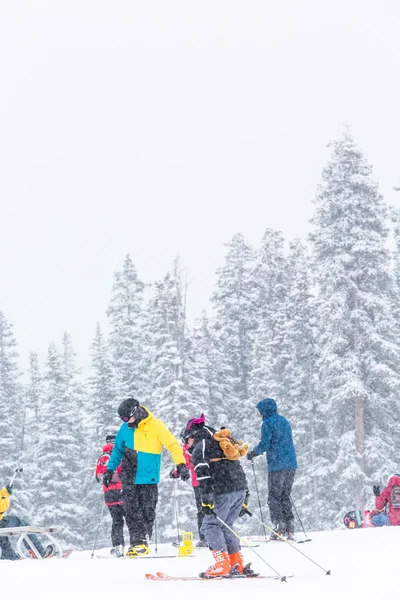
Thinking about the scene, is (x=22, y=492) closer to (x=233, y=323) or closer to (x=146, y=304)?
Answer: (x=146, y=304)

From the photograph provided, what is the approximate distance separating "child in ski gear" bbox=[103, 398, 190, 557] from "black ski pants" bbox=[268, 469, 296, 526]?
6.43ft

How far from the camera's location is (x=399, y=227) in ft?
111

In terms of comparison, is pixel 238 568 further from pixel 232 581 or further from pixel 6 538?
pixel 6 538

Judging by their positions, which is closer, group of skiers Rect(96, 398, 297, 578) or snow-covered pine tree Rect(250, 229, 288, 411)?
group of skiers Rect(96, 398, 297, 578)

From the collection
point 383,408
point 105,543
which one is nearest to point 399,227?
point 383,408

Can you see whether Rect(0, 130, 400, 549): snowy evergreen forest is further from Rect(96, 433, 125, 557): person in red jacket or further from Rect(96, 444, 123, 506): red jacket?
Rect(96, 444, 123, 506): red jacket

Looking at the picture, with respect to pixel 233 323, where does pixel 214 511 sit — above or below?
below

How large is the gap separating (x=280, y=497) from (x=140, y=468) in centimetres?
247

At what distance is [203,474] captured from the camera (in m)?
7.48

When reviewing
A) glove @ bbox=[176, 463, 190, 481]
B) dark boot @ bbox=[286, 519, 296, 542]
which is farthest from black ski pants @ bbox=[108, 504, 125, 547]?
glove @ bbox=[176, 463, 190, 481]

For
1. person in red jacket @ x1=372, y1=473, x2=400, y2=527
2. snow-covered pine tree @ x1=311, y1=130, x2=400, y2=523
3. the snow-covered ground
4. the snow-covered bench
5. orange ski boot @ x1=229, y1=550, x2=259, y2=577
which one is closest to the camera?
the snow-covered ground

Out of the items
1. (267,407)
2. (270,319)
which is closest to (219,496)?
(267,407)

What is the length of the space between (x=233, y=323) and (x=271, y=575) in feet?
131

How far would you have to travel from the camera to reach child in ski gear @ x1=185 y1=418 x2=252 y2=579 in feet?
25.2
